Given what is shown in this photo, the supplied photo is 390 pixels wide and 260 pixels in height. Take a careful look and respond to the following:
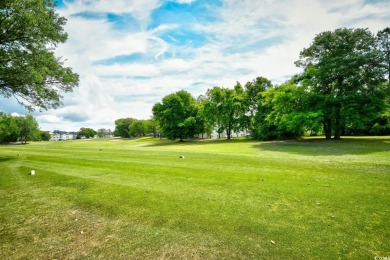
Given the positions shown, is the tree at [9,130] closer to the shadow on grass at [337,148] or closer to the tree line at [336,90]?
the tree line at [336,90]

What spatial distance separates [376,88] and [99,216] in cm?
4036

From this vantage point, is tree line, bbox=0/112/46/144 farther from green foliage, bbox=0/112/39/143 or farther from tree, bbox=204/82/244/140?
tree, bbox=204/82/244/140

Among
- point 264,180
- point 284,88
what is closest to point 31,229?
point 264,180

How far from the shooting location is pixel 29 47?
1748 centimetres

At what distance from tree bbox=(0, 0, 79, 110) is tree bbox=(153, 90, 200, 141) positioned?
40605 millimetres

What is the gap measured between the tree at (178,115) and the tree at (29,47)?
40605 millimetres

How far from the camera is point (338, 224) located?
5516 millimetres

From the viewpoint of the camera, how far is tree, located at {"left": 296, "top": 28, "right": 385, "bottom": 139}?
31172 mm

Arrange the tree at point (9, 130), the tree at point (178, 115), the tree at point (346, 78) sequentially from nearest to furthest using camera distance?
the tree at point (346, 78), the tree at point (178, 115), the tree at point (9, 130)

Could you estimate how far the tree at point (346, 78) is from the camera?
3117cm

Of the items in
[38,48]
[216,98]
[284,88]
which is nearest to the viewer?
[38,48]

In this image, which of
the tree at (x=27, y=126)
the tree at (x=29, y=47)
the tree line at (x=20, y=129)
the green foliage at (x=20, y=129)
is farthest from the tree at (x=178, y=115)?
the tree at (x=27, y=126)

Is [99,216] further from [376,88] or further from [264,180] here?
[376,88]

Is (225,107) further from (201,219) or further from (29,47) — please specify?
(201,219)
